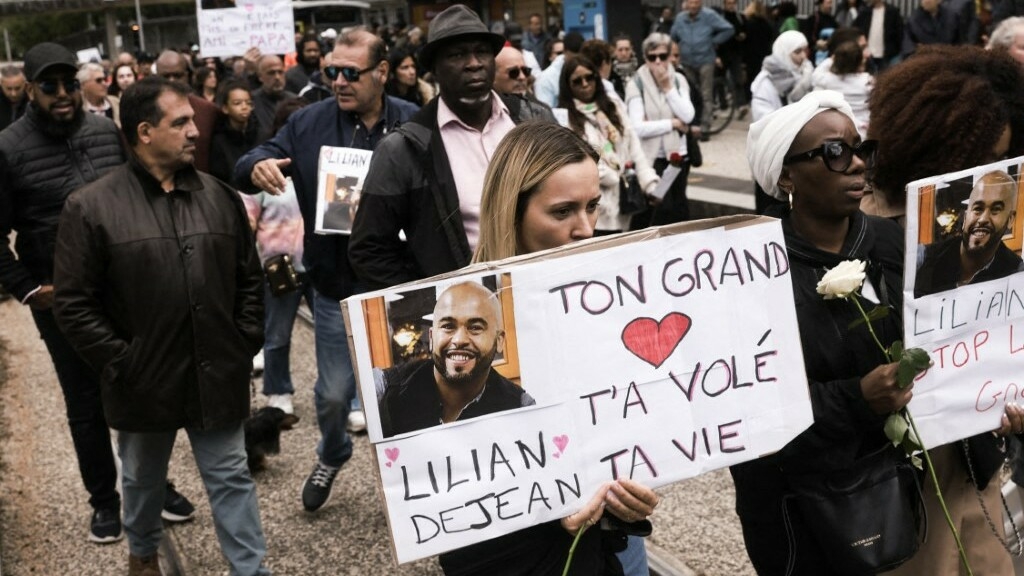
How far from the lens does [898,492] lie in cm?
268

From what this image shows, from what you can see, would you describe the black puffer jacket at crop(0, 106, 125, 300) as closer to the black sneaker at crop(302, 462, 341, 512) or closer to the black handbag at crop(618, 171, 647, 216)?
the black sneaker at crop(302, 462, 341, 512)

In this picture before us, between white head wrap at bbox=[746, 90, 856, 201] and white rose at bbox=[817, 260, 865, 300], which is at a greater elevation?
white head wrap at bbox=[746, 90, 856, 201]

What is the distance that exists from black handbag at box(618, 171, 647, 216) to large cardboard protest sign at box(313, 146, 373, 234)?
2740 mm

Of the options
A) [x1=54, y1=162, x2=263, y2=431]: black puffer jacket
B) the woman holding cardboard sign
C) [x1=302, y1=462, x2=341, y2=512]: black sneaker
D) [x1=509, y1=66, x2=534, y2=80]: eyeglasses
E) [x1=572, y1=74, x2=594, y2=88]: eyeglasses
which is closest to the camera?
the woman holding cardboard sign

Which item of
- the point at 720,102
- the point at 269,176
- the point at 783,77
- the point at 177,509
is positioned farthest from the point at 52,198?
the point at 720,102

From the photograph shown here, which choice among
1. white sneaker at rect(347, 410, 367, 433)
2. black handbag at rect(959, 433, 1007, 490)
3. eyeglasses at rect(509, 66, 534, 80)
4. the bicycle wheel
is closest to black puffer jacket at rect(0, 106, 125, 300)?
white sneaker at rect(347, 410, 367, 433)

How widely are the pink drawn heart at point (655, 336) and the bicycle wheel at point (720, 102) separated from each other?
1477cm

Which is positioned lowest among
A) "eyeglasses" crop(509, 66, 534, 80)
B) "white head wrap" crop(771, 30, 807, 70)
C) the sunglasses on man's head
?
"white head wrap" crop(771, 30, 807, 70)

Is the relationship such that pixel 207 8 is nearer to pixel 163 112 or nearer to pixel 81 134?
pixel 81 134

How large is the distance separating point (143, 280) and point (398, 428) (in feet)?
6.54

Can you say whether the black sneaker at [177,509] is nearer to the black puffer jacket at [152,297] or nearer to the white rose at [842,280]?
the black puffer jacket at [152,297]

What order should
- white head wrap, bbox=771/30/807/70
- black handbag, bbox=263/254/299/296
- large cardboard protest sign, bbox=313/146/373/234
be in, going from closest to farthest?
large cardboard protest sign, bbox=313/146/373/234
black handbag, bbox=263/254/299/296
white head wrap, bbox=771/30/807/70

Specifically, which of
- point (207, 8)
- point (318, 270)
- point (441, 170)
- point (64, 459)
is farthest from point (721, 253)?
point (207, 8)

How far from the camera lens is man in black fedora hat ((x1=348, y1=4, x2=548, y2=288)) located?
3.77m
